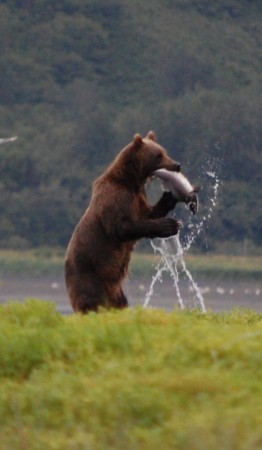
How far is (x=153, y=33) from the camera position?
4706 cm

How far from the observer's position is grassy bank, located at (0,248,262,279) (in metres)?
30.8

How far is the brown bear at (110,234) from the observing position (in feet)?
30.3

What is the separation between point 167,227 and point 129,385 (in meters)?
3.73

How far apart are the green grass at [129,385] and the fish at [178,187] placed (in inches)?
115

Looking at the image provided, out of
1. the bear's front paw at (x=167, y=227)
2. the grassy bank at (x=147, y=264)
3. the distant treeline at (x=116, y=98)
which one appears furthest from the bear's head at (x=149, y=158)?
the distant treeline at (x=116, y=98)

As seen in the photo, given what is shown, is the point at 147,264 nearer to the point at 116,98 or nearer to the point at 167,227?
the point at 116,98

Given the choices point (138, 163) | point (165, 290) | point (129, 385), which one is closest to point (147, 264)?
point (165, 290)

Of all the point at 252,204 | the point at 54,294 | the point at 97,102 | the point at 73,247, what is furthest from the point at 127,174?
the point at 97,102

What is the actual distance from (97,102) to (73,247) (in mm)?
34927

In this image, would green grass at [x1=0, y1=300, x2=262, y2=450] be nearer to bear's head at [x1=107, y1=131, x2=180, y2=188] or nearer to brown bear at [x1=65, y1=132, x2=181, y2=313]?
brown bear at [x1=65, y1=132, x2=181, y2=313]

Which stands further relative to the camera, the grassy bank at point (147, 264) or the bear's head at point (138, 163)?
the grassy bank at point (147, 264)

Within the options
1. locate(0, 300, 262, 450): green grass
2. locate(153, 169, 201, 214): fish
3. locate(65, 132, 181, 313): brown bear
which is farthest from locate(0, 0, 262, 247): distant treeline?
locate(0, 300, 262, 450): green grass

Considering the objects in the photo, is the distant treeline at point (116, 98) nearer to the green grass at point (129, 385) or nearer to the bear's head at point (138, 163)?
the bear's head at point (138, 163)

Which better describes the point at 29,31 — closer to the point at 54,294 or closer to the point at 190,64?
the point at 190,64
